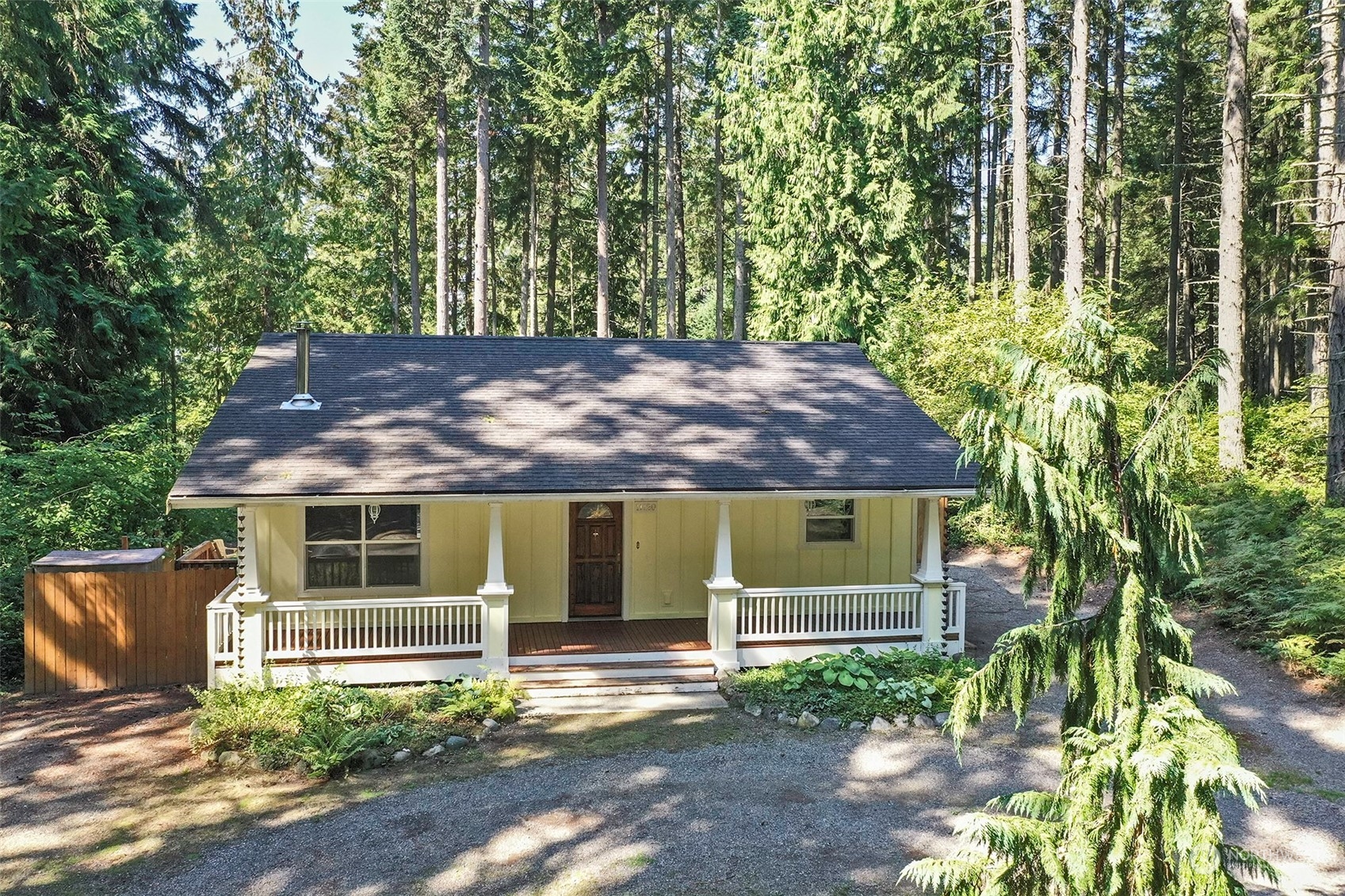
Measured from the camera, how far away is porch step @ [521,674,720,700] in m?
10.4

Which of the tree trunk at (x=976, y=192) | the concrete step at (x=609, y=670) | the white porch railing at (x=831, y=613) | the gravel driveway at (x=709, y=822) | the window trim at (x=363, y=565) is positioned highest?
the tree trunk at (x=976, y=192)

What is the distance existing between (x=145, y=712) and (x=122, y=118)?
12.7 meters

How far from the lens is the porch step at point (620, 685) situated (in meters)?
10.4

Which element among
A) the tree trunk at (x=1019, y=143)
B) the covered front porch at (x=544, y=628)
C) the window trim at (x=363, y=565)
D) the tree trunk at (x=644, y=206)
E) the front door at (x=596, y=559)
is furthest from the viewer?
the tree trunk at (x=644, y=206)

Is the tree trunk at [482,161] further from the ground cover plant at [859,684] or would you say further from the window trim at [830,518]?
the ground cover plant at [859,684]

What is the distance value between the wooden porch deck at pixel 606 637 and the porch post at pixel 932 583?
287cm

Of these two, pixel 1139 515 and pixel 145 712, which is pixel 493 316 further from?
pixel 1139 515

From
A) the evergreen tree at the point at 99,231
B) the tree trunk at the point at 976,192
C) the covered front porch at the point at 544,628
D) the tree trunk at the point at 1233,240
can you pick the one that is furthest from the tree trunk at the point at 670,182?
the covered front porch at the point at 544,628

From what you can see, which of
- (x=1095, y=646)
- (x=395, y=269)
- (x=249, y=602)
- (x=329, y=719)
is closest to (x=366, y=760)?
(x=329, y=719)

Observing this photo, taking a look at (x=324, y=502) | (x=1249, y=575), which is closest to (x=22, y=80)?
(x=324, y=502)

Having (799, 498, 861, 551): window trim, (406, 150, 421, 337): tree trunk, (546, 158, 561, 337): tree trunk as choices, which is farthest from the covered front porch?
(546, 158, 561, 337): tree trunk

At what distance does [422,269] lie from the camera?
36.5 meters

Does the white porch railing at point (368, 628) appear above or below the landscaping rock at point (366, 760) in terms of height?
above

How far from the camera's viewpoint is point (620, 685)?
10570mm
